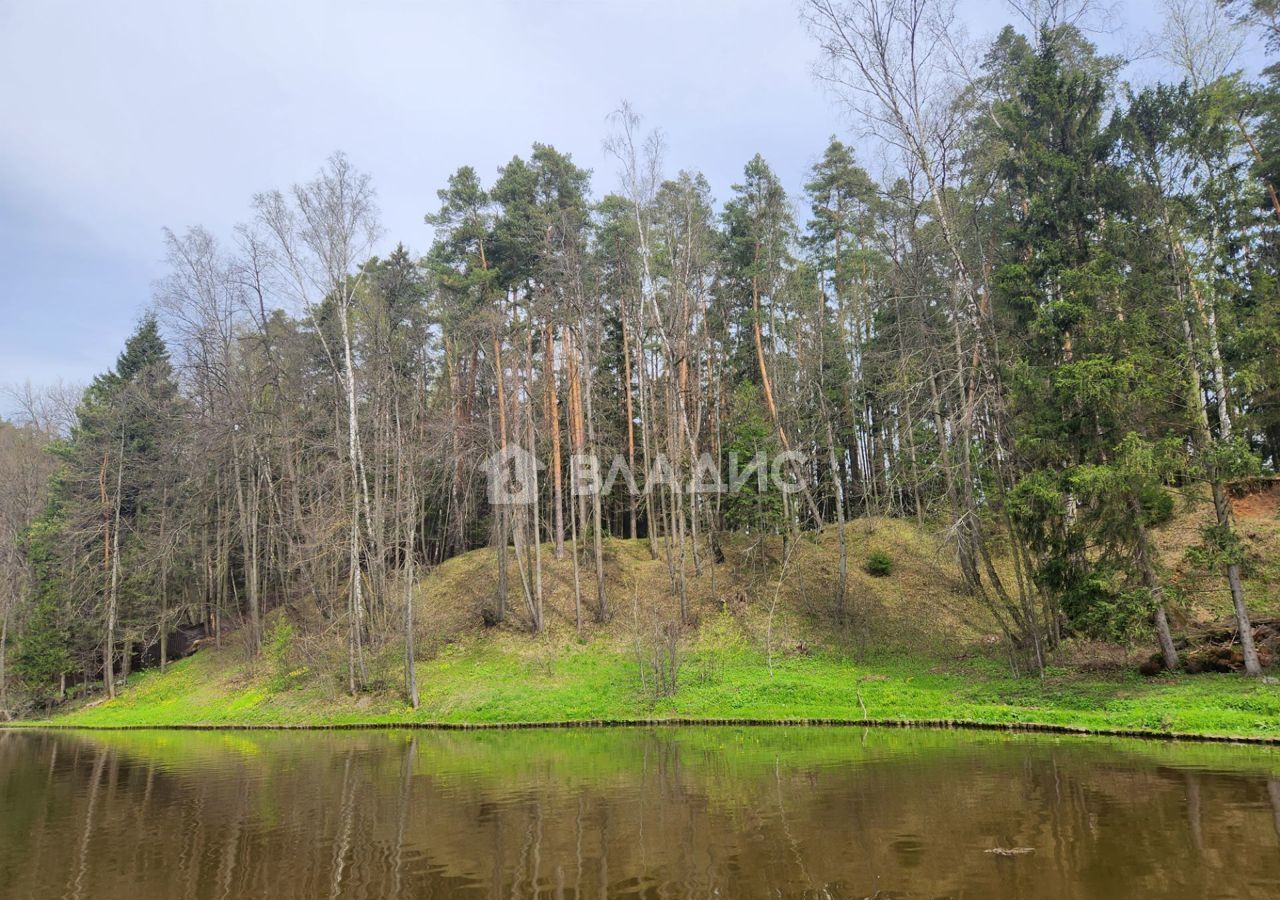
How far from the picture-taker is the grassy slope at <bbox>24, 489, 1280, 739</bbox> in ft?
49.2

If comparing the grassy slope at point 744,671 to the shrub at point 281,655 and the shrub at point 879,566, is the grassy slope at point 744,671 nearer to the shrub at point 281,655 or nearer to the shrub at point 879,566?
the shrub at point 281,655

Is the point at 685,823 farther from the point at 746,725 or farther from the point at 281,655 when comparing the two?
the point at 281,655

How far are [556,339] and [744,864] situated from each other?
23.6 meters

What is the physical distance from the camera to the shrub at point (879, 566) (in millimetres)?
24625

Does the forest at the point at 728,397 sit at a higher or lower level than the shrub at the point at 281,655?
higher

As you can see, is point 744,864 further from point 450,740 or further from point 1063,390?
point 1063,390

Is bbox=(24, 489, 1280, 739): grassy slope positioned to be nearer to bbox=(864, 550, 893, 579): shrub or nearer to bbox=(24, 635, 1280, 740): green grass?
bbox=(24, 635, 1280, 740): green grass

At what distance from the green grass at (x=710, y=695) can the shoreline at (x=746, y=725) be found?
12cm

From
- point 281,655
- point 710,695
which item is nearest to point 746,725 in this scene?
point 710,695

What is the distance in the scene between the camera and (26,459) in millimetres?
34312

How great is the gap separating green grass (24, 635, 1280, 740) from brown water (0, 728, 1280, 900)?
5.44 feet

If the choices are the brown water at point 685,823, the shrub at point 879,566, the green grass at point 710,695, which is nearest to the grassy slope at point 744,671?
the green grass at point 710,695

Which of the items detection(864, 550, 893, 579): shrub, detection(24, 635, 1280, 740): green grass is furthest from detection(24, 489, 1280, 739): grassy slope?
detection(864, 550, 893, 579): shrub

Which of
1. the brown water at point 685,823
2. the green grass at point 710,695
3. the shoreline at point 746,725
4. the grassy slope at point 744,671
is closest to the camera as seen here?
the brown water at point 685,823
